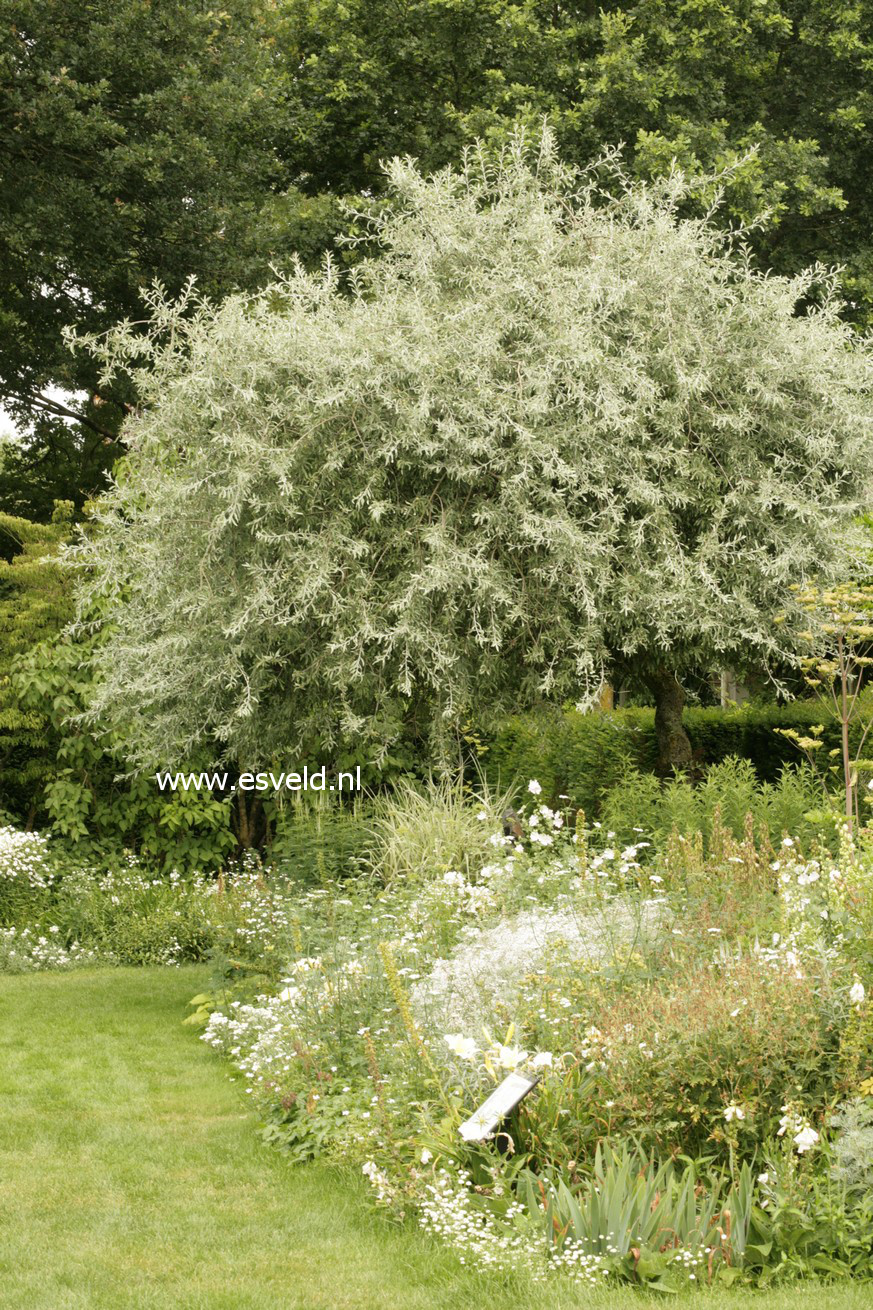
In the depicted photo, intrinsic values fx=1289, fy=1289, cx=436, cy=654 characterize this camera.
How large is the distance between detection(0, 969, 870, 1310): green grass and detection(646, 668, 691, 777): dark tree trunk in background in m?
4.44

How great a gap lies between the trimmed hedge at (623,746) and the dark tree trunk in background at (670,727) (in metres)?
0.27

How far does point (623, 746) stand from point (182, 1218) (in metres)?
6.60

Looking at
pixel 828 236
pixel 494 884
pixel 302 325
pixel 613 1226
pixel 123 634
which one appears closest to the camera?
pixel 613 1226

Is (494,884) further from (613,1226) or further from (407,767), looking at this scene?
(407,767)

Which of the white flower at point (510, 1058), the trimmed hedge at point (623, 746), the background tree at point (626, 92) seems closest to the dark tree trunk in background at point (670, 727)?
the trimmed hedge at point (623, 746)

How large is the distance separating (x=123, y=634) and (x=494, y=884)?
366 cm

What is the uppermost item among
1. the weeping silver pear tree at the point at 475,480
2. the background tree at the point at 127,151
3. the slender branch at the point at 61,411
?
the background tree at the point at 127,151

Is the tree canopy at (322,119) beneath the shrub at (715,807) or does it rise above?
above

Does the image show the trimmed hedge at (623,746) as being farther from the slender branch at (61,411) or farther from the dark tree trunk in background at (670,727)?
the slender branch at (61,411)

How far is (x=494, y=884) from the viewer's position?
251 inches

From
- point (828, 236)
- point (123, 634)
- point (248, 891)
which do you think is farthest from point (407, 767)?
point (828, 236)

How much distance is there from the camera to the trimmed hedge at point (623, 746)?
398 inches

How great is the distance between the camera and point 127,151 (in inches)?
492

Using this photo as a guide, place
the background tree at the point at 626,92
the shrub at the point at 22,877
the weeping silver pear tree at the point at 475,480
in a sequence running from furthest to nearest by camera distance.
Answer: the background tree at the point at 626,92 → the shrub at the point at 22,877 → the weeping silver pear tree at the point at 475,480
